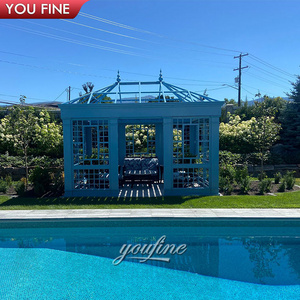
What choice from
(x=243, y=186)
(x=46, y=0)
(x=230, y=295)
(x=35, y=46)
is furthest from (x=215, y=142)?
→ (x=35, y=46)

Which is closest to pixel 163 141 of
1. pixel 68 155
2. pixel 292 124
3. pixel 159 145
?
pixel 68 155

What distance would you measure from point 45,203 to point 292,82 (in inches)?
759

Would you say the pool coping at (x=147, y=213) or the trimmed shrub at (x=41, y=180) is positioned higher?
the trimmed shrub at (x=41, y=180)

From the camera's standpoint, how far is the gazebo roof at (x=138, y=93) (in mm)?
10383

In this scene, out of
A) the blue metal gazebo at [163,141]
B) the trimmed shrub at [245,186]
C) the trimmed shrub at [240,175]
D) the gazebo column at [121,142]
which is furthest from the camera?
the gazebo column at [121,142]

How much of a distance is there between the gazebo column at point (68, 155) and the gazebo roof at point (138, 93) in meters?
1.04

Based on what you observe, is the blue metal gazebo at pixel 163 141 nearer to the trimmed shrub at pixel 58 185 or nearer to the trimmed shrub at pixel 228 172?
the trimmed shrub at pixel 58 185

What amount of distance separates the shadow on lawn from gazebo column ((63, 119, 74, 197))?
19.5 inches

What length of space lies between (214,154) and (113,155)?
3736 mm

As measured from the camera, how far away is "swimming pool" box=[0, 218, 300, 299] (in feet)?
15.3

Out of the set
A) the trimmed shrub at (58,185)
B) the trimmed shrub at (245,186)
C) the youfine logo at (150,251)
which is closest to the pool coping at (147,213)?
the youfine logo at (150,251)

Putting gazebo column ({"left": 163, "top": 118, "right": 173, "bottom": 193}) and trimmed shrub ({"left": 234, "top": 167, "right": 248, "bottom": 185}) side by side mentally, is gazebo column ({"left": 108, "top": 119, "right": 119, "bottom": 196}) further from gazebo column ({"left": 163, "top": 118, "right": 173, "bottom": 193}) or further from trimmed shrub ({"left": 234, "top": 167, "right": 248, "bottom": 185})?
trimmed shrub ({"left": 234, "top": 167, "right": 248, "bottom": 185})

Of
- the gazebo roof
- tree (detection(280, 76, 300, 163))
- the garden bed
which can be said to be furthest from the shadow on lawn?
tree (detection(280, 76, 300, 163))

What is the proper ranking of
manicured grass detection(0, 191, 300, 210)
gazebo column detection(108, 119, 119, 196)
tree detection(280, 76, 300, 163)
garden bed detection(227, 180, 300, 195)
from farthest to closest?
tree detection(280, 76, 300, 163)
garden bed detection(227, 180, 300, 195)
gazebo column detection(108, 119, 119, 196)
manicured grass detection(0, 191, 300, 210)
